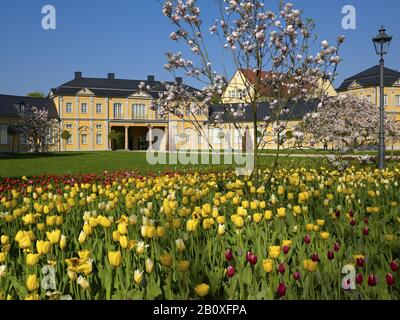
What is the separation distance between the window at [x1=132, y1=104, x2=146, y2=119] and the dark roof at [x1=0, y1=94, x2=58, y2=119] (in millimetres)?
10821

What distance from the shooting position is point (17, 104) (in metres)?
55.0

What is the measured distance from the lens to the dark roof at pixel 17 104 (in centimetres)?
5375

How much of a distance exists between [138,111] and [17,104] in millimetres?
16397

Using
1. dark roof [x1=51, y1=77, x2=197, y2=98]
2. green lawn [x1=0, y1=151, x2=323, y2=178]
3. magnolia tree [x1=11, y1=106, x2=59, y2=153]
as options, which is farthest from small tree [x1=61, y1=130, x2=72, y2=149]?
green lawn [x1=0, y1=151, x2=323, y2=178]

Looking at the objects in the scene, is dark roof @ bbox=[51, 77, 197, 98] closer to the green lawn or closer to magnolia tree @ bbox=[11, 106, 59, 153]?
magnolia tree @ bbox=[11, 106, 59, 153]

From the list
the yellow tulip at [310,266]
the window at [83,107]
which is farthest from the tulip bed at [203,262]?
the window at [83,107]

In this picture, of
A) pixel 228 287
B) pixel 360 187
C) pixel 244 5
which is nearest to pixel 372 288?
pixel 228 287

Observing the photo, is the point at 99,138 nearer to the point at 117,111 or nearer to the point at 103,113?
the point at 103,113

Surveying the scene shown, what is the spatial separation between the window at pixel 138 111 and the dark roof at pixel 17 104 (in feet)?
35.5

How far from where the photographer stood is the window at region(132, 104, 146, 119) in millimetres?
62656

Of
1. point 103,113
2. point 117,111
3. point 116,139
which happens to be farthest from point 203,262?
point 117,111

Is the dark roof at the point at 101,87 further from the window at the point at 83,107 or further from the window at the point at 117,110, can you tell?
the window at the point at 83,107
